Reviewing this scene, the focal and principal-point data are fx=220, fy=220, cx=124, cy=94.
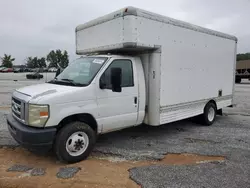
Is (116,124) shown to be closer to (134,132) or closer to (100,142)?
(100,142)

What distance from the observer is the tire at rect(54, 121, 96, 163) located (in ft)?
13.3

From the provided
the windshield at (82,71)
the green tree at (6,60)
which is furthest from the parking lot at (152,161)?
the green tree at (6,60)

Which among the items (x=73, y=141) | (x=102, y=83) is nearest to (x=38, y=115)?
(x=73, y=141)

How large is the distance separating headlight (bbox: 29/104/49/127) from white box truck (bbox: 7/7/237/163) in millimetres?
16

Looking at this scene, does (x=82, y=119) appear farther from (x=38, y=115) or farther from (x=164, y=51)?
(x=164, y=51)

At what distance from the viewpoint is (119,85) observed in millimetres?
4387

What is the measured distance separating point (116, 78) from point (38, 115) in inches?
61.7

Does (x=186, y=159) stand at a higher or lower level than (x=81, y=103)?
lower

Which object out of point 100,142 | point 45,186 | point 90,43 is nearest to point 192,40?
point 90,43

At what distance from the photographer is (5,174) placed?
380 cm

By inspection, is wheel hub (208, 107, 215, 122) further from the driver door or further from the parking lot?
the driver door

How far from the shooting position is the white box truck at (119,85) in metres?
4.00

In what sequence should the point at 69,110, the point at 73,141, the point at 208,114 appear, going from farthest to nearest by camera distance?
the point at 208,114 → the point at 73,141 → the point at 69,110

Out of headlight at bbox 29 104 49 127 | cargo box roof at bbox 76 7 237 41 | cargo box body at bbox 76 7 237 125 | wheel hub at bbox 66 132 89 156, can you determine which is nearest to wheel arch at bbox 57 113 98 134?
wheel hub at bbox 66 132 89 156
